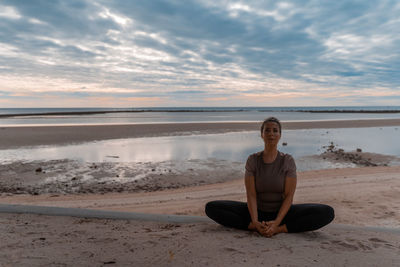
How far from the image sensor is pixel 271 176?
3934 millimetres

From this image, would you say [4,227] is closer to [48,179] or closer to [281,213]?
[281,213]

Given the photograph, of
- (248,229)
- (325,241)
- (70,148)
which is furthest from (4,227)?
(70,148)

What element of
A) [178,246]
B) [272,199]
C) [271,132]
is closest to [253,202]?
[272,199]

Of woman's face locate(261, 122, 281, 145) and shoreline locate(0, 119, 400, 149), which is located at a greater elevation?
woman's face locate(261, 122, 281, 145)

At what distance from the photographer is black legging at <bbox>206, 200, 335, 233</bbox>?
4.13m

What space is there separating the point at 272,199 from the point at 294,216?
1.43ft

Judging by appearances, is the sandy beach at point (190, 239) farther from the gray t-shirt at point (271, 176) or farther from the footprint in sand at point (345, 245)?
the gray t-shirt at point (271, 176)

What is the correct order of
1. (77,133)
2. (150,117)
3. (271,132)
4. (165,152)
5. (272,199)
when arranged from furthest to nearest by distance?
(150,117), (77,133), (165,152), (272,199), (271,132)

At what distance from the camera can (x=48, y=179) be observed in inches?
389

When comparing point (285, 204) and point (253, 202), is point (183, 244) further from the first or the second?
point (285, 204)

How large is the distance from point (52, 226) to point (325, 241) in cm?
377

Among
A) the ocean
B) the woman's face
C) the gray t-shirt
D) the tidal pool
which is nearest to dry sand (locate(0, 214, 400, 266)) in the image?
the gray t-shirt

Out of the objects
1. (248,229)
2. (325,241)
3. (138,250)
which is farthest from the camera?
(248,229)

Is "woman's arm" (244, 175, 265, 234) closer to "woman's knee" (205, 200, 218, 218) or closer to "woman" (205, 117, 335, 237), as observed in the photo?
"woman" (205, 117, 335, 237)
